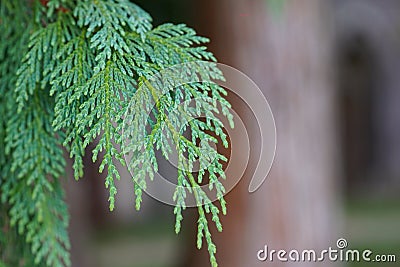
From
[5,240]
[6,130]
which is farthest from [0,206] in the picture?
[6,130]

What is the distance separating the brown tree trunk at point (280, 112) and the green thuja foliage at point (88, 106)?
193 centimetres

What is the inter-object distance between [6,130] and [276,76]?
2201 millimetres

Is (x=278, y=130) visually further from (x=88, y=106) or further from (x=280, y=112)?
(x=88, y=106)

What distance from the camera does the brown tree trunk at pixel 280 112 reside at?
308cm

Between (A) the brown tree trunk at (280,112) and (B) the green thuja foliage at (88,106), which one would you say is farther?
(A) the brown tree trunk at (280,112)

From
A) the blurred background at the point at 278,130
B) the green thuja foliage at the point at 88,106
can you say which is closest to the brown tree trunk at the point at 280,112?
the blurred background at the point at 278,130

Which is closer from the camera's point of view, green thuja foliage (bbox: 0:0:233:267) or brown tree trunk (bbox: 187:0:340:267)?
green thuja foliage (bbox: 0:0:233:267)

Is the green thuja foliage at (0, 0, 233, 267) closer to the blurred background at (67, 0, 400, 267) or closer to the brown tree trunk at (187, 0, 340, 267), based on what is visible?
the blurred background at (67, 0, 400, 267)

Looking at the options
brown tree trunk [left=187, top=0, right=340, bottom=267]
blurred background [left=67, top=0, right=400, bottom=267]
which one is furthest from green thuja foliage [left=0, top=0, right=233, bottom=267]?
brown tree trunk [left=187, top=0, right=340, bottom=267]

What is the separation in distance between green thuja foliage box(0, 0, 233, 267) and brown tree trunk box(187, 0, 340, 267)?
1.93m

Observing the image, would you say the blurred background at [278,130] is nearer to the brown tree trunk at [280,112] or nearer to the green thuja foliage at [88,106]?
the brown tree trunk at [280,112]

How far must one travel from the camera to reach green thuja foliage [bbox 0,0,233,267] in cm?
78

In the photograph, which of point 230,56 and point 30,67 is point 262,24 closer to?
point 230,56

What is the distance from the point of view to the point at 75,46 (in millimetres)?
927
